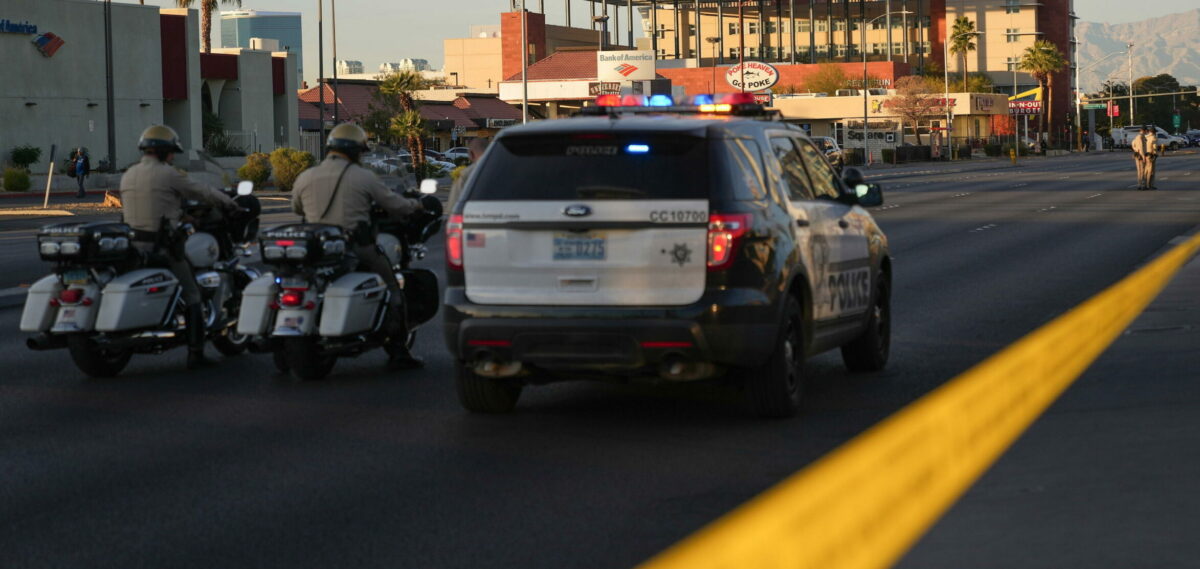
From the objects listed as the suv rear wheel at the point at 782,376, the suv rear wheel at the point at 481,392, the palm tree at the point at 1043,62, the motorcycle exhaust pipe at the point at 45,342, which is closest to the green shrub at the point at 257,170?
the motorcycle exhaust pipe at the point at 45,342

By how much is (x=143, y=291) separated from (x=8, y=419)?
1566 millimetres

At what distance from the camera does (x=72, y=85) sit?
67.0 metres

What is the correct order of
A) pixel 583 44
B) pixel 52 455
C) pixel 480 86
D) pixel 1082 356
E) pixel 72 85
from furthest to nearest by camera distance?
1. pixel 480 86
2. pixel 583 44
3. pixel 72 85
4. pixel 1082 356
5. pixel 52 455

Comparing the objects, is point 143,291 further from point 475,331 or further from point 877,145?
point 877,145

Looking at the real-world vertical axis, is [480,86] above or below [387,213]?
above

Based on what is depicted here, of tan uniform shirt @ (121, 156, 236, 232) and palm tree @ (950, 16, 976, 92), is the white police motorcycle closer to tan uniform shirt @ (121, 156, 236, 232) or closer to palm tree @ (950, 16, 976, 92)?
tan uniform shirt @ (121, 156, 236, 232)

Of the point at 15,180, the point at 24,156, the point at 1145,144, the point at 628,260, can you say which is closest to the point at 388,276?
the point at 628,260

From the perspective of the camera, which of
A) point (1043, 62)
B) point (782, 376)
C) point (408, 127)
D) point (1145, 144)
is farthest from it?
point (1043, 62)

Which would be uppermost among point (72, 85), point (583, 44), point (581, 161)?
point (583, 44)

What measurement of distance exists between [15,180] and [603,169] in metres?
49.7

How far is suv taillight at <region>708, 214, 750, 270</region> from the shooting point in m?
9.14

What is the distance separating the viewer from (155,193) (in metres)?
12.0

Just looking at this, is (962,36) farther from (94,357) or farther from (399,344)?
(94,357)

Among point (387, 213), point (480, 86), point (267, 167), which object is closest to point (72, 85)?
point (267, 167)
